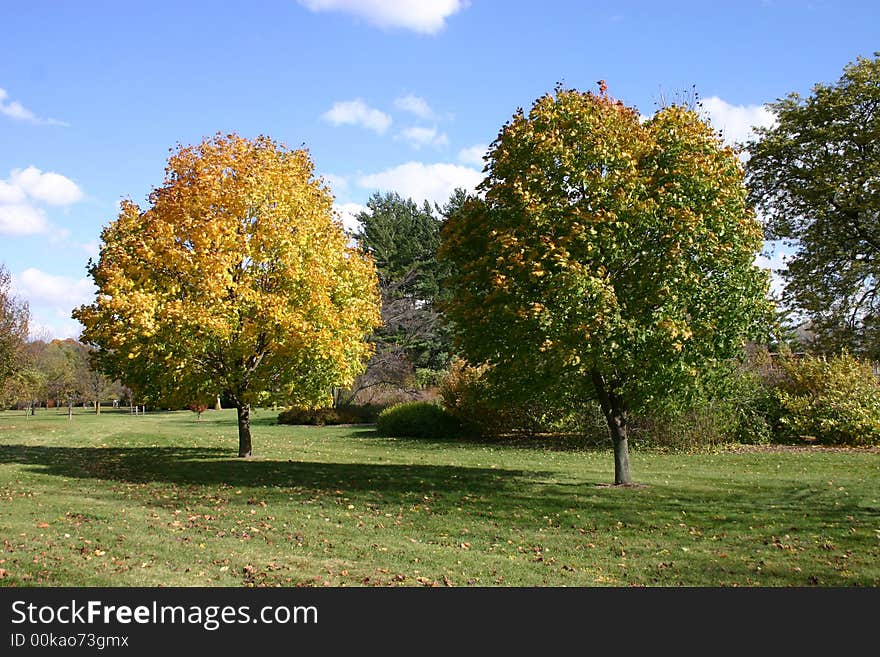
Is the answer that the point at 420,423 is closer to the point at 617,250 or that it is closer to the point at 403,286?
the point at 617,250

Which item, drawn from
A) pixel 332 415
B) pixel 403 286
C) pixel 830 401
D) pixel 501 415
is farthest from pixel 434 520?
pixel 403 286

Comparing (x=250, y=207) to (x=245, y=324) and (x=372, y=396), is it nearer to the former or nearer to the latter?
(x=245, y=324)

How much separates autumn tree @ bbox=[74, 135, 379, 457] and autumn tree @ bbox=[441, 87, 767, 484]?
177 inches

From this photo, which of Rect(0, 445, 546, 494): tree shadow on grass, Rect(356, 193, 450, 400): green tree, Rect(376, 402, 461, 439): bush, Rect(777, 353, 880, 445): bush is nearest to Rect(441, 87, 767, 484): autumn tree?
Rect(0, 445, 546, 494): tree shadow on grass

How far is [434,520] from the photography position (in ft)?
34.8

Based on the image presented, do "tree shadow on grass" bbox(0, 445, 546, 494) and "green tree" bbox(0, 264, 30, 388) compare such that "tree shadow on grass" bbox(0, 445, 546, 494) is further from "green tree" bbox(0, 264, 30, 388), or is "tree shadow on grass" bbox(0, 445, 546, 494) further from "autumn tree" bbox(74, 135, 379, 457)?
"green tree" bbox(0, 264, 30, 388)

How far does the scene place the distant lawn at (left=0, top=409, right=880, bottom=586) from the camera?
24.7 feet

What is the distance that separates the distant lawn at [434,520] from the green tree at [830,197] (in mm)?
8088

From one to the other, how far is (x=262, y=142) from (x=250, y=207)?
7.17 ft

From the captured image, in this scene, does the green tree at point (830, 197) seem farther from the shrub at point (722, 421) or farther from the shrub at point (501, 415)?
the shrub at point (501, 415)

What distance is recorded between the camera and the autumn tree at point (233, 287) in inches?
583

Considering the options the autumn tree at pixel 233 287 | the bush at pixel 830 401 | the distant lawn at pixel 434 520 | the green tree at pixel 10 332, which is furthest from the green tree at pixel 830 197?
the green tree at pixel 10 332

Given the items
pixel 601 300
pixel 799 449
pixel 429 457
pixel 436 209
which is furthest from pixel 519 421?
pixel 436 209

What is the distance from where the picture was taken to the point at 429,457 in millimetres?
19328
